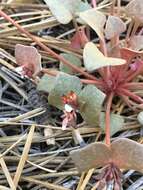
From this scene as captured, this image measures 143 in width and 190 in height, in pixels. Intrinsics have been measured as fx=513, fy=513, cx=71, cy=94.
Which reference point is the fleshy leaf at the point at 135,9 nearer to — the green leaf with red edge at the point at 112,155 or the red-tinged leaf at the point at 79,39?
the red-tinged leaf at the point at 79,39

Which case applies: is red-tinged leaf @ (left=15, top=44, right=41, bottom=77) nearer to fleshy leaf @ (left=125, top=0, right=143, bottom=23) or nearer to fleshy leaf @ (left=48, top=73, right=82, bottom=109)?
fleshy leaf @ (left=48, top=73, right=82, bottom=109)

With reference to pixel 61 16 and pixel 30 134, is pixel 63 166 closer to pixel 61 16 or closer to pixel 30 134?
pixel 30 134

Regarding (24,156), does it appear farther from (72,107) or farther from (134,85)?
(134,85)

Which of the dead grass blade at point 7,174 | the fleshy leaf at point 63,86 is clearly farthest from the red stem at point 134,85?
the dead grass blade at point 7,174

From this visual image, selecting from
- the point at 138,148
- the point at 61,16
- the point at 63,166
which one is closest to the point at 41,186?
the point at 63,166

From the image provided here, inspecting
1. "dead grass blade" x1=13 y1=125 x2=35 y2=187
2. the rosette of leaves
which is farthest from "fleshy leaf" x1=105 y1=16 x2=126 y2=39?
"dead grass blade" x1=13 y1=125 x2=35 y2=187

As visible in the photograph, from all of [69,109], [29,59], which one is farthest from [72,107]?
[29,59]
